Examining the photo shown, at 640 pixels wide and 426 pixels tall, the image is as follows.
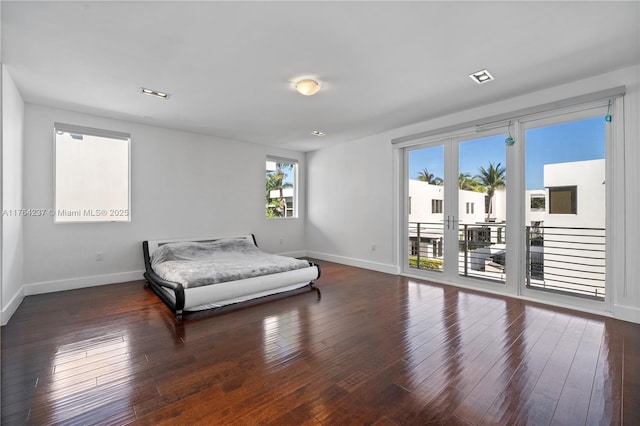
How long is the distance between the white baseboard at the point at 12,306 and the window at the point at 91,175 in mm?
1005

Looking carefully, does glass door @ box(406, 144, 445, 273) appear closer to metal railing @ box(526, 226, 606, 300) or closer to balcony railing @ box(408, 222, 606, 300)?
balcony railing @ box(408, 222, 606, 300)

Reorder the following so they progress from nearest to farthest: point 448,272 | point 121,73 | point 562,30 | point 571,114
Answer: point 562,30 → point 121,73 → point 571,114 → point 448,272

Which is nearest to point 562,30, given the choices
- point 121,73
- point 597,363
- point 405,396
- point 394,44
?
point 394,44

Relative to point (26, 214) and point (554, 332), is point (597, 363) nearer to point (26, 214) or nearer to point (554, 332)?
point (554, 332)

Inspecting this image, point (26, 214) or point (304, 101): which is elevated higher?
point (304, 101)

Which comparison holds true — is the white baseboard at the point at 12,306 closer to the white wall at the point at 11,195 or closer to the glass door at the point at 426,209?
the white wall at the point at 11,195

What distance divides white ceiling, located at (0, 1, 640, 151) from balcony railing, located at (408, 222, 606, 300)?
1.70 meters

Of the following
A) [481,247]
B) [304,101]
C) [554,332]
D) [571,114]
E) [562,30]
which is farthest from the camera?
[481,247]

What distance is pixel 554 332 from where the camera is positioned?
2.56 metres

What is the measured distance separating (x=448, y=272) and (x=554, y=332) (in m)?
1.76

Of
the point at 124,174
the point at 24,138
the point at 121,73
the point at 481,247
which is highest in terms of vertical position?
the point at 121,73

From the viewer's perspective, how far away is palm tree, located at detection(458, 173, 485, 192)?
4007 millimetres

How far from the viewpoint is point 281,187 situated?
6426 mm

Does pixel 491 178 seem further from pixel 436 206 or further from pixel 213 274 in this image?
pixel 213 274
